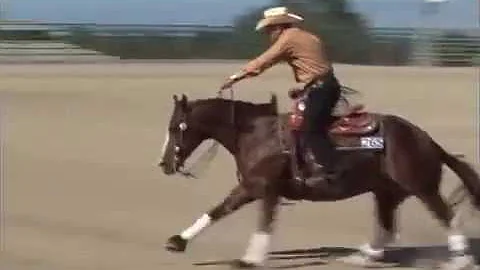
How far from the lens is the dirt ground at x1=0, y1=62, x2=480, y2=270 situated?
11633 millimetres

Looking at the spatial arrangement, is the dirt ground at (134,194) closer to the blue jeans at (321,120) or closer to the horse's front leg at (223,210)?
the horse's front leg at (223,210)

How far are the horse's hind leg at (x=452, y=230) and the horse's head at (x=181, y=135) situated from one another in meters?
1.95

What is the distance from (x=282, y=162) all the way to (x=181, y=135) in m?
0.89

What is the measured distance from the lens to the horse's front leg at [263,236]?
10.6 metres

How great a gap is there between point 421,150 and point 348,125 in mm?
633

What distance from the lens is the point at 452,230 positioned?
1082cm

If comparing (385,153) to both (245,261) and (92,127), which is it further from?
(92,127)

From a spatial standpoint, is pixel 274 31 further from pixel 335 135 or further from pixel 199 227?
pixel 199 227

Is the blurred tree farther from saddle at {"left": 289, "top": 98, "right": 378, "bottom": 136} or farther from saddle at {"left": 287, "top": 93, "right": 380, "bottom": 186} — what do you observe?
saddle at {"left": 287, "top": 93, "right": 380, "bottom": 186}

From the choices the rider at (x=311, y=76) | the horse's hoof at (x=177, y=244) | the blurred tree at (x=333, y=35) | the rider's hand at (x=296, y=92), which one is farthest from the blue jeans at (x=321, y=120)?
the blurred tree at (x=333, y=35)

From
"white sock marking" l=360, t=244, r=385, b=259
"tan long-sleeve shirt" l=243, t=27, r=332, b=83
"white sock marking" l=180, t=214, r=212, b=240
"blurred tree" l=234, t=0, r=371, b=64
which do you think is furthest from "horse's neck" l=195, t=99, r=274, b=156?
"blurred tree" l=234, t=0, r=371, b=64

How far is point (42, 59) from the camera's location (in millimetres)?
43969

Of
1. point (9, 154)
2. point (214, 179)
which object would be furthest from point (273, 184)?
point (9, 154)

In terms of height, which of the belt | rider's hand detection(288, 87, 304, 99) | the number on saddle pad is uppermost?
the belt
